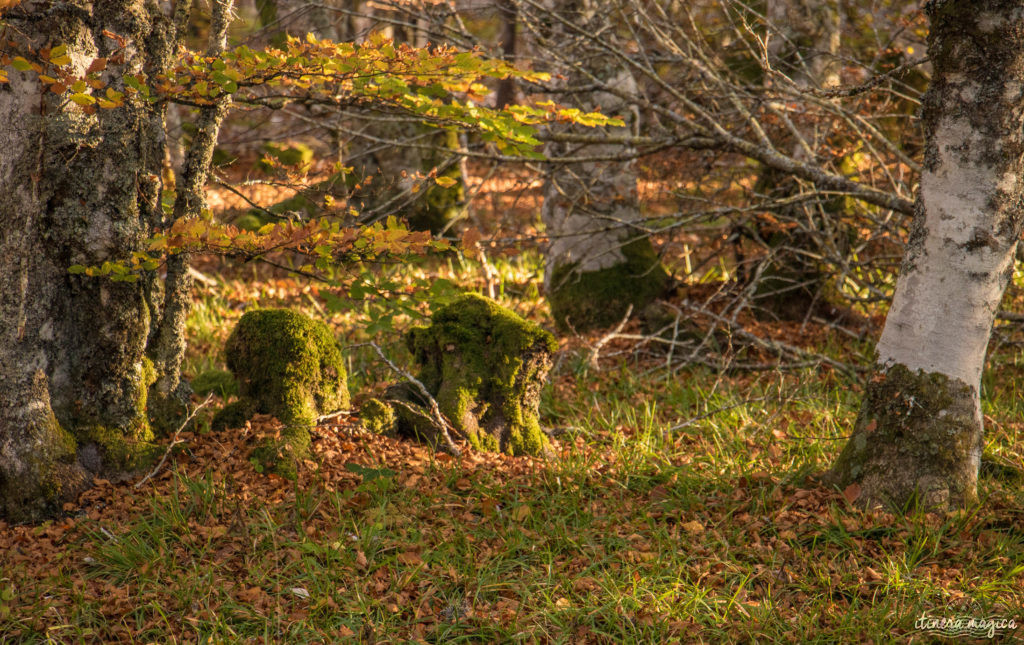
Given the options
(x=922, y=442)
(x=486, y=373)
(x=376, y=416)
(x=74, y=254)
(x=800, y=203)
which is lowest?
(x=376, y=416)

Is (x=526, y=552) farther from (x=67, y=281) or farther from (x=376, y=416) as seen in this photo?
(x=67, y=281)

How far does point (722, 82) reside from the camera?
5555 millimetres

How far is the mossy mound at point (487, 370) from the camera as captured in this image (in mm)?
4875

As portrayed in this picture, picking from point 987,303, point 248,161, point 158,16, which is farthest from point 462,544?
point 248,161

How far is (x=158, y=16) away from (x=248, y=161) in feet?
42.5

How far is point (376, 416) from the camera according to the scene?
490cm

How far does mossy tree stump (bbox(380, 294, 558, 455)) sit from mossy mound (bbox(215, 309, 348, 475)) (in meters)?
0.57

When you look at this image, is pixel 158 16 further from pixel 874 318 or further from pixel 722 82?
pixel 874 318

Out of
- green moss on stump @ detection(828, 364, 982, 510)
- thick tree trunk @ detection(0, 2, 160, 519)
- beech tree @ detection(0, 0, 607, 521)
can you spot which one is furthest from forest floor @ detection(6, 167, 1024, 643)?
beech tree @ detection(0, 0, 607, 521)

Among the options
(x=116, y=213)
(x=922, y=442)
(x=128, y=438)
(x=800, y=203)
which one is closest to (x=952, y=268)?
(x=922, y=442)

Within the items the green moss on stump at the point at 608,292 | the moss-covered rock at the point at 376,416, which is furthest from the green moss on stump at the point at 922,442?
the green moss on stump at the point at 608,292

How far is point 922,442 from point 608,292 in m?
3.94

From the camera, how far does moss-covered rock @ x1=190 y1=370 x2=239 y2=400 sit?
5515mm

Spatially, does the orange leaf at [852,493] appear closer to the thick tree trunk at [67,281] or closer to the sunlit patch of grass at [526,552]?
the sunlit patch of grass at [526,552]
